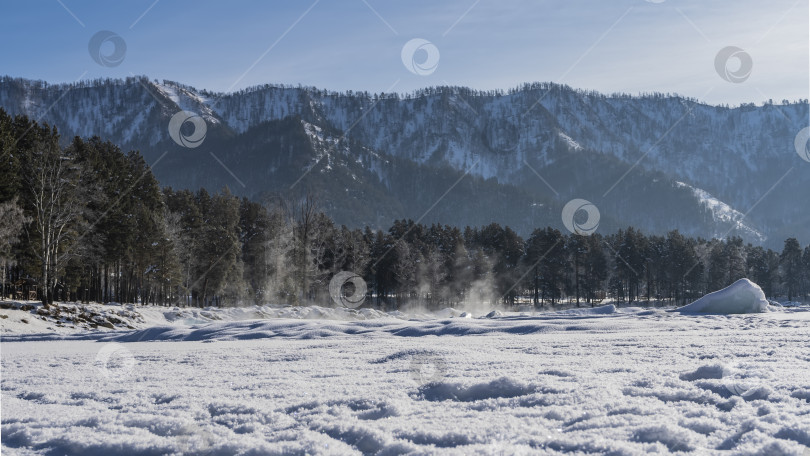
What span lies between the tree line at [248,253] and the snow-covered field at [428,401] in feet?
89.5

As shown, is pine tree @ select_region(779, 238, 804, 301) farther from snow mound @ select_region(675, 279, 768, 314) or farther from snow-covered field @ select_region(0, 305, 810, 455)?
snow-covered field @ select_region(0, 305, 810, 455)

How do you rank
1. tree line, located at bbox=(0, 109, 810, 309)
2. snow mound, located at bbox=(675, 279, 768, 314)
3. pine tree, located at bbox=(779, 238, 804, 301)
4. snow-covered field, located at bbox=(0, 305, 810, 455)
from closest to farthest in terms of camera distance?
snow-covered field, located at bbox=(0, 305, 810, 455) < snow mound, located at bbox=(675, 279, 768, 314) < tree line, located at bbox=(0, 109, 810, 309) < pine tree, located at bbox=(779, 238, 804, 301)

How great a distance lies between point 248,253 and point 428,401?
63.6 m

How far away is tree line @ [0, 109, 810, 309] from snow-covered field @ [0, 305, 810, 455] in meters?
27.3

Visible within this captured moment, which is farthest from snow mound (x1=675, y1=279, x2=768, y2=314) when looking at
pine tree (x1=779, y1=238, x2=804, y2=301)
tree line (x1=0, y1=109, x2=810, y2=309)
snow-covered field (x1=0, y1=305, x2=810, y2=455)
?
pine tree (x1=779, y1=238, x2=804, y2=301)

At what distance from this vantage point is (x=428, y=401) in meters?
5.83

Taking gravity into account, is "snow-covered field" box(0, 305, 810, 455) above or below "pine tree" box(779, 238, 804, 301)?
below

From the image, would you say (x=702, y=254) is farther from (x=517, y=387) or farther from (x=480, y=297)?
(x=517, y=387)

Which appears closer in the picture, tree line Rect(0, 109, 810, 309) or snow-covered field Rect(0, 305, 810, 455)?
snow-covered field Rect(0, 305, 810, 455)

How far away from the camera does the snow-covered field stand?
4371mm

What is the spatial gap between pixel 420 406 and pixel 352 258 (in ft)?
208

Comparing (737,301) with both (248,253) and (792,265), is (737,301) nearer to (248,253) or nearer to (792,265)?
(248,253)

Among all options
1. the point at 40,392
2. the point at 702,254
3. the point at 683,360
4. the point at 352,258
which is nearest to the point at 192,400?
the point at 40,392

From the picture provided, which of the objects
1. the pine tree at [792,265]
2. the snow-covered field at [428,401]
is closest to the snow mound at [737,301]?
the snow-covered field at [428,401]
